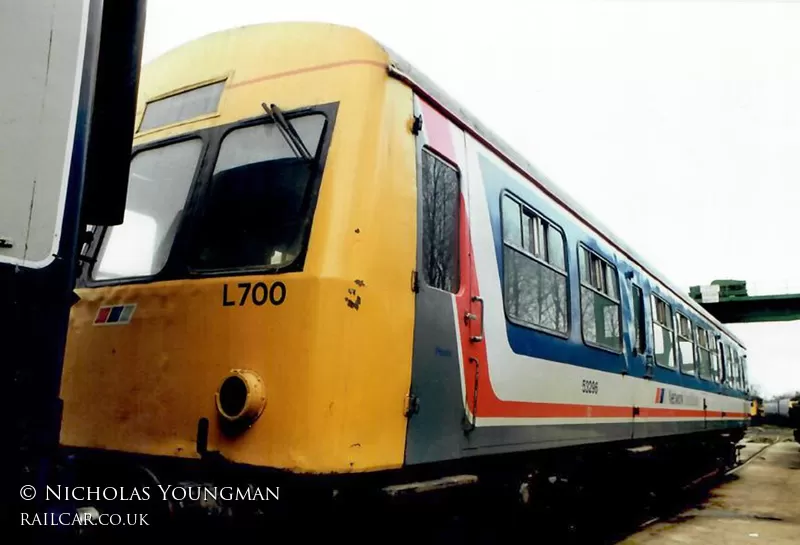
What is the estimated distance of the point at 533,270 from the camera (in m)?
4.44

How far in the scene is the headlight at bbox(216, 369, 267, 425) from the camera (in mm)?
2623

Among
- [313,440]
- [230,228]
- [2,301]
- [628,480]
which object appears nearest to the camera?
[2,301]

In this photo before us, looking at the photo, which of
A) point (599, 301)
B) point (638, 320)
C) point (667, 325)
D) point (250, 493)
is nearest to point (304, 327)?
point (250, 493)

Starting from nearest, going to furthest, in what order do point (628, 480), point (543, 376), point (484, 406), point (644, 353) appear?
point (484, 406)
point (543, 376)
point (644, 353)
point (628, 480)

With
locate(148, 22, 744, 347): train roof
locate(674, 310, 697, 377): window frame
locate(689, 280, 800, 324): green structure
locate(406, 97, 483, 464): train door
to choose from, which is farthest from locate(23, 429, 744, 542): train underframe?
locate(689, 280, 800, 324): green structure

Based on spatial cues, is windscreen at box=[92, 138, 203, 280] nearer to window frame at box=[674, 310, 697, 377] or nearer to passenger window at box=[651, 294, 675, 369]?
passenger window at box=[651, 294, 675, 369]

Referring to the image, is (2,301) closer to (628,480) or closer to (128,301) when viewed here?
(128,301)

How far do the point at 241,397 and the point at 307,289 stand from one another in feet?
1.71

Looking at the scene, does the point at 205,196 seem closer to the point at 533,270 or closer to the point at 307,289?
the point at 307,289

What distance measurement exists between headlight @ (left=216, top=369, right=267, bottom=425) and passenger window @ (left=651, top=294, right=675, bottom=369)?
226 inches

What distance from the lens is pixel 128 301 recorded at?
3.21 m

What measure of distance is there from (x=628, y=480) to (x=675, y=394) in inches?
54.5

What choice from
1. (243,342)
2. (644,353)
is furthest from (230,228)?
(644,353)

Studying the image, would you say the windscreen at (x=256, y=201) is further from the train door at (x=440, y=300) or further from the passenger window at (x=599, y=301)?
the passenger window at (x=599, y=301)
